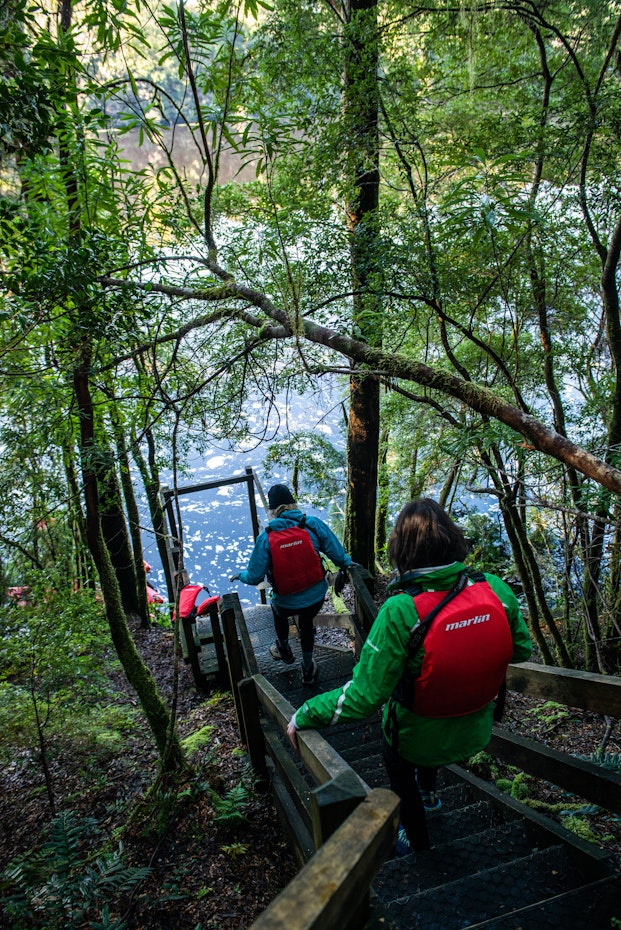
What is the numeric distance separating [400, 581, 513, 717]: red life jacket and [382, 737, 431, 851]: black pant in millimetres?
448

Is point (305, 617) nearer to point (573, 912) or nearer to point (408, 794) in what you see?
point (408, 794)

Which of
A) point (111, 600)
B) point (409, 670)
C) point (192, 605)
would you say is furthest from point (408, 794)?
point (192, 605)

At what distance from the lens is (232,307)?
461cm

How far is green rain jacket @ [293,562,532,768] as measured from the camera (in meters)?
1.94

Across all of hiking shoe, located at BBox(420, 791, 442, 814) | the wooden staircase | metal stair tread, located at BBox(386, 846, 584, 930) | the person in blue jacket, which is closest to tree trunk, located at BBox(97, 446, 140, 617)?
the person in blue jacket

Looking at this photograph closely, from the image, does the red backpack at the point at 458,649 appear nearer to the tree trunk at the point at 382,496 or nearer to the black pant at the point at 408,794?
the black pant at the point at 408,794

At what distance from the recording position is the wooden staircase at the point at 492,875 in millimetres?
1914

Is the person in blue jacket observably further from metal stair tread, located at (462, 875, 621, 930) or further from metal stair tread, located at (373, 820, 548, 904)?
metal stair tread, located at (462, 875, 621, 930)

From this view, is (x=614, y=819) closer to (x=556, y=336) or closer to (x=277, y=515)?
(x=277, y=515)

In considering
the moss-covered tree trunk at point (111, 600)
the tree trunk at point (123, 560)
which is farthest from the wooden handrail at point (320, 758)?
the tree trunk at point (123, 560)

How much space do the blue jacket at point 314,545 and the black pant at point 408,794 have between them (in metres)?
2.08

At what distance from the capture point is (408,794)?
2387 millimetres

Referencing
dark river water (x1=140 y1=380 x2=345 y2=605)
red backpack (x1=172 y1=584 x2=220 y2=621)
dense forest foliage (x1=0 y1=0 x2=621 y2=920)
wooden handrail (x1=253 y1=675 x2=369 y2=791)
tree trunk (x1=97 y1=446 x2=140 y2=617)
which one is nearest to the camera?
wooden handrail (x1=253 y1=675 x2=369 y2=791)

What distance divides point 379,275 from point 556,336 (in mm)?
7338
